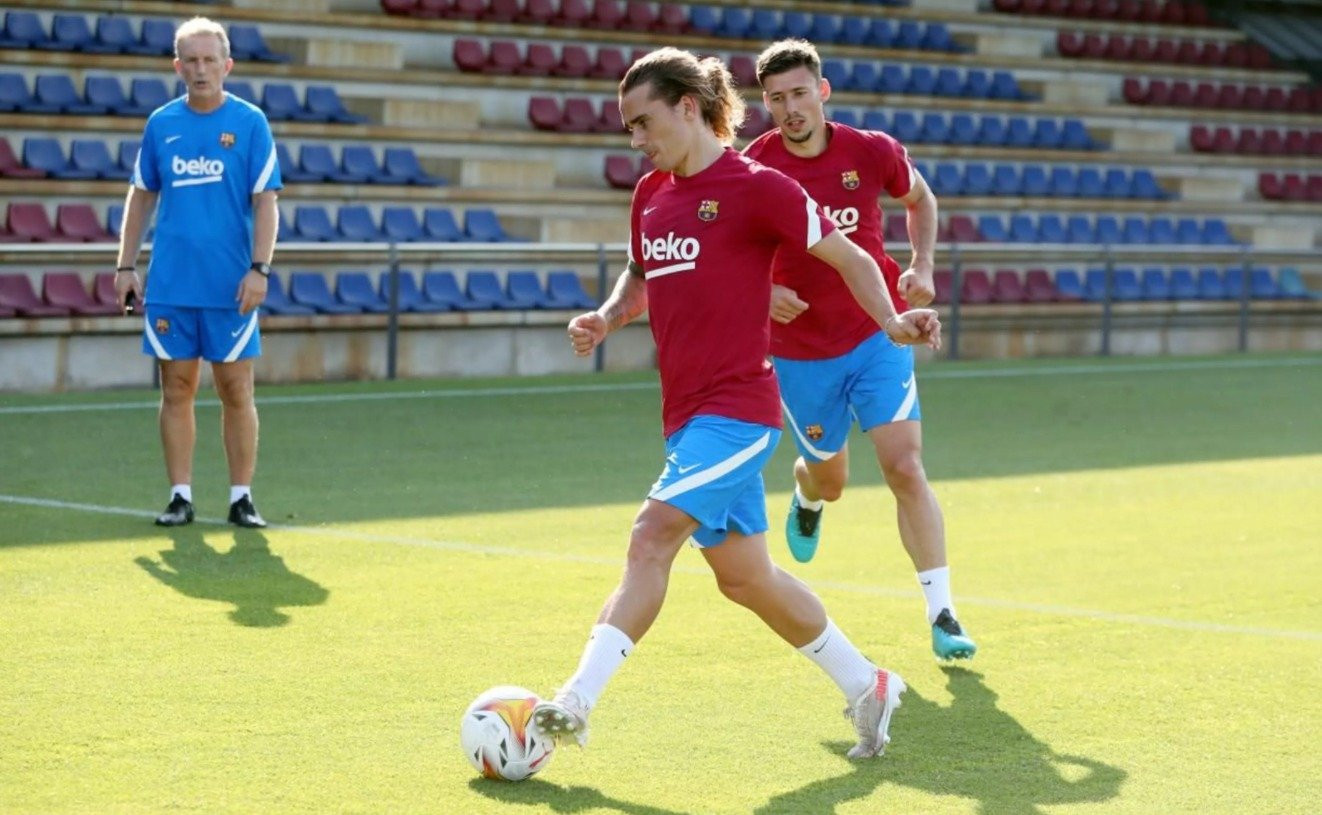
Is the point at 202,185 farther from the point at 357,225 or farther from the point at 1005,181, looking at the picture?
the point at 1005,181

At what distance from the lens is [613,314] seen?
5727mm

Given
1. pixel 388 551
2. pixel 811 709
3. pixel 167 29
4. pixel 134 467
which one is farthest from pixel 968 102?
pixel 811 709

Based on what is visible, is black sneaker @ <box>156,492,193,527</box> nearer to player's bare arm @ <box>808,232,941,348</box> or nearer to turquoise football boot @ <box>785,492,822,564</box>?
turquoise football boot @ <box>785,492,822,564</box>

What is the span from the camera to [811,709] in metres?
6.03

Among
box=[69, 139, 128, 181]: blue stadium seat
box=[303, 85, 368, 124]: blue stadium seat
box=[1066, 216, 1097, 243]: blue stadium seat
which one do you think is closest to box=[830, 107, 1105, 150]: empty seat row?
box=[1066, 216, 1097, 243]: blue stadium seat

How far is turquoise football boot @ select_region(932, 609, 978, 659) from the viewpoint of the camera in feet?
21.7

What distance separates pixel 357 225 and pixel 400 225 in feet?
1.48

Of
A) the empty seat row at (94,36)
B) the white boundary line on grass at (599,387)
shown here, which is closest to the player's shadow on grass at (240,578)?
the white boundary line on grass at (599,387)

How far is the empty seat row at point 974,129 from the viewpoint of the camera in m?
24.5

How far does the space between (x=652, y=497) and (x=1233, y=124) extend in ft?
83.6

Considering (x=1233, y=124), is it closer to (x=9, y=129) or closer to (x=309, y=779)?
(x=9, y=129)

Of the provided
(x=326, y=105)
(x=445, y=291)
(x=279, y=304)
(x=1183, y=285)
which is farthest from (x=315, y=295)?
(x=1183, y=285)

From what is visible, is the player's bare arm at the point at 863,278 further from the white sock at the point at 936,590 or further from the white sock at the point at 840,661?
the white sock at the point at 936,590

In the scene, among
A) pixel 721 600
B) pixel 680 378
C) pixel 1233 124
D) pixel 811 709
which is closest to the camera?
pixel 680 378
